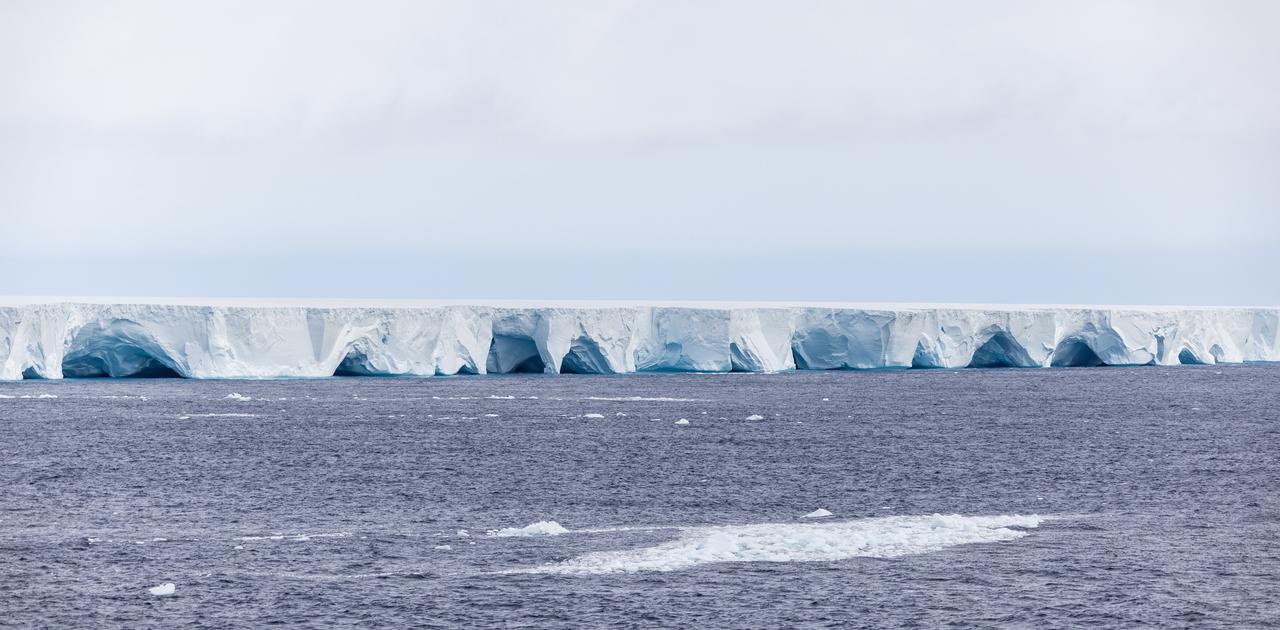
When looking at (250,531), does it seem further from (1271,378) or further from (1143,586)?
(1271,378)

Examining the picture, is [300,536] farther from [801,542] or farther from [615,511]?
[801,542]

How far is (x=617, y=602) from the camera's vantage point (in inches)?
472

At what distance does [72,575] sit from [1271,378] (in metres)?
54.9

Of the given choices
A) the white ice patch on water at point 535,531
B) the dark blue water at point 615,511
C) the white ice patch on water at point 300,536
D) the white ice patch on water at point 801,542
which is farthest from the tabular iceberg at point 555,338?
the white ice patch on water at point 801,542

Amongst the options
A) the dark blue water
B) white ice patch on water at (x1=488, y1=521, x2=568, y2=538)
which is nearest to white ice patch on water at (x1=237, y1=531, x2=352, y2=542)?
the dark blue water

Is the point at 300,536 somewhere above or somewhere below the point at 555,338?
below

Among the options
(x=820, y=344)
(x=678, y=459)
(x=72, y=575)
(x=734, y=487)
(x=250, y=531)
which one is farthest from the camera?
(x=820, y=344)

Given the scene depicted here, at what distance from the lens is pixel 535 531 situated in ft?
51.0

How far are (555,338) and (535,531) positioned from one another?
1125 inches

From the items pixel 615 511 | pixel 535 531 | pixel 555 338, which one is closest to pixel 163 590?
pixel 535 531

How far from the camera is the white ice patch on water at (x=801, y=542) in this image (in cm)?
1363

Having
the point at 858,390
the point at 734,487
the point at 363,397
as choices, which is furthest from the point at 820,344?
the point at 734,487

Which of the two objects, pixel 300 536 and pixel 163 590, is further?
pixel 300 536

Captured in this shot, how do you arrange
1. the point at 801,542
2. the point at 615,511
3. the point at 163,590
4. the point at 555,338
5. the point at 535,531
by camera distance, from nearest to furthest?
the point at 163,590 < the point at 801,542 < the point at 535,531 < the point at 615,511 < the point at 555,338
